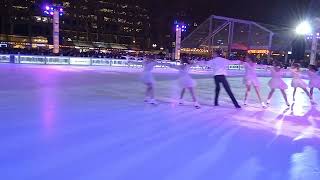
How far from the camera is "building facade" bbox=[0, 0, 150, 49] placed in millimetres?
75312

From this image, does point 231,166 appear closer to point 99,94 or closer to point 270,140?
point 270,140

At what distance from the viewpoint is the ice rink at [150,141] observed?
430 centimetres

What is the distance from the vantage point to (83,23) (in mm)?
88000

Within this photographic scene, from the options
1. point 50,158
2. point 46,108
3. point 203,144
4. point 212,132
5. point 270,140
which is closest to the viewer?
point 50,158

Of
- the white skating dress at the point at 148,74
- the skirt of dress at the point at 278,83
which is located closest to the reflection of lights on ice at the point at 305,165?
the white skating dress at the point at 148,74

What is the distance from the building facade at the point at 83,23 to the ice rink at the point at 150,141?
67.2 m

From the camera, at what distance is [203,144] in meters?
5.70

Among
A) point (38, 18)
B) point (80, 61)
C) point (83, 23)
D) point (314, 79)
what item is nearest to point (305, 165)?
point (314, 79)

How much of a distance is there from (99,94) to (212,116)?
408 cm

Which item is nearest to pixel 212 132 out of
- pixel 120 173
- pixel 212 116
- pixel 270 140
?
pixel 270 140

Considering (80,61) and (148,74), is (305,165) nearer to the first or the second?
(148,74)

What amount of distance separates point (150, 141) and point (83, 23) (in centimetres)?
8525

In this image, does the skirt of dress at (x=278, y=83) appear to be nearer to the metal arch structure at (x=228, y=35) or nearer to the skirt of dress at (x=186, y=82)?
the skirt of dress at (x=186, y=82)

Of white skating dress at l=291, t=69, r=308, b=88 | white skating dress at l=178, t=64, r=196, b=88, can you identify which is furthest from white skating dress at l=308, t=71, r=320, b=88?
white skating dress at l=178, t=64, r=196, b=88
